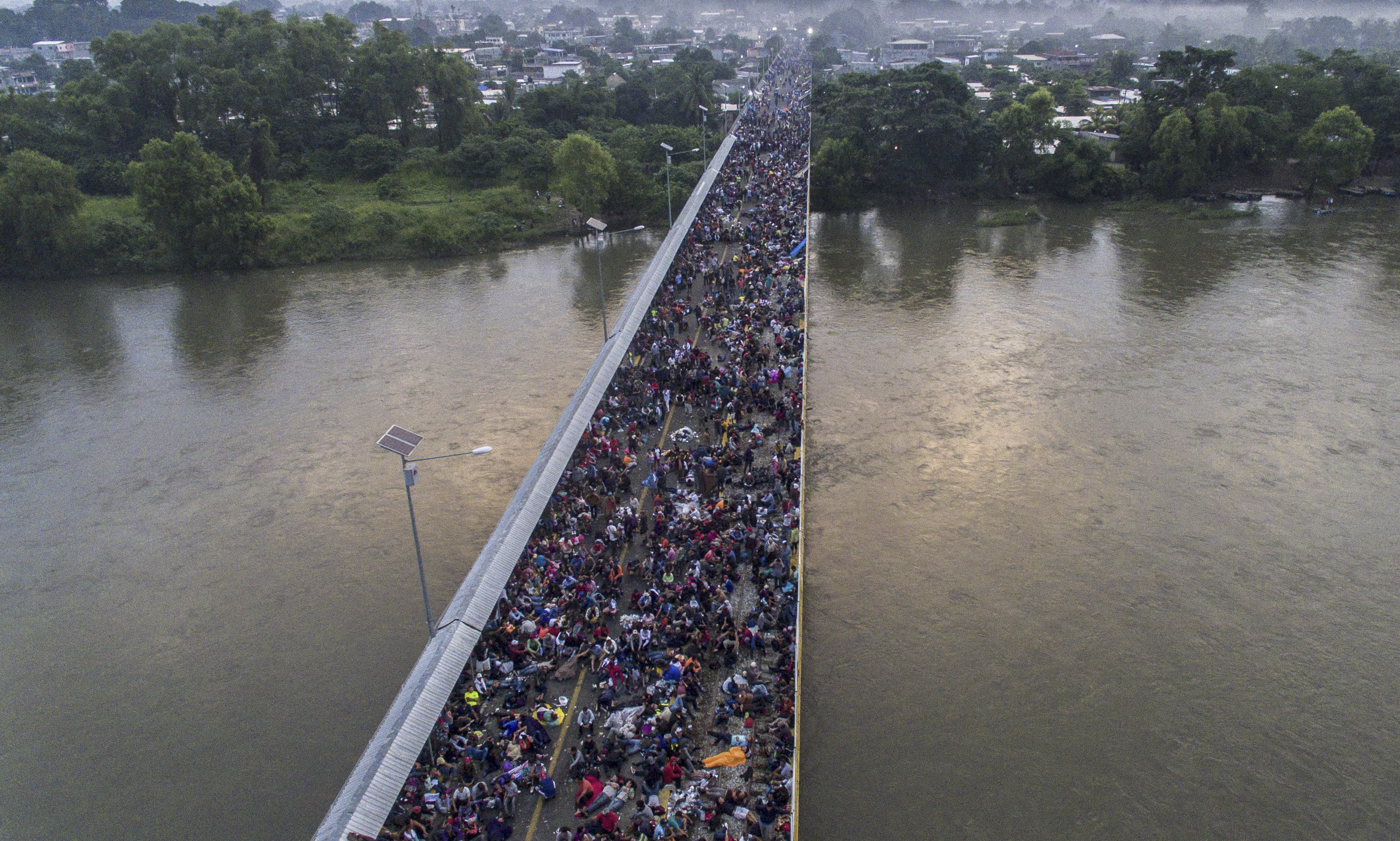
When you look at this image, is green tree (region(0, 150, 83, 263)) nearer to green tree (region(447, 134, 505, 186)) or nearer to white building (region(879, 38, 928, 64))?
green tree (region(447, 134, 505, 186))

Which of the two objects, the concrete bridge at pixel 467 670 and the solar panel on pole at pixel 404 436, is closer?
the concrete bridge at pixel 467 670

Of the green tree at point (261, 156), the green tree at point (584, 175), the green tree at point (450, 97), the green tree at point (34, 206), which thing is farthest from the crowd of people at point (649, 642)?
the green tree at point (450, 97)

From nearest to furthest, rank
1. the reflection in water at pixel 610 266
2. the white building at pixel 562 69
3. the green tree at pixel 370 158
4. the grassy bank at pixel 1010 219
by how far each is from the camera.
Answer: the reflection in water at pixel 610 266 < the grassy bank at pixel 1010 219 < the green tree at pixel 370 158 < the white building at pixel 562 69

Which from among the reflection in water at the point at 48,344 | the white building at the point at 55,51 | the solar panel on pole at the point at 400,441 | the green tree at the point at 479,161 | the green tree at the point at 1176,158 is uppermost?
the white building at the point at 55,51

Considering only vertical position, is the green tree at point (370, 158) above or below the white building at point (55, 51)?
below

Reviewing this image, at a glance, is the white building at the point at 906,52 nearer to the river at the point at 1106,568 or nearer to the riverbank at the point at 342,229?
the riverbank at the point at 342,229

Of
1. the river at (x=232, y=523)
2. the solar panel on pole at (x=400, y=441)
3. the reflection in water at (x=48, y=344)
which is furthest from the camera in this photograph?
the reflection in water at (x=48, y=344)

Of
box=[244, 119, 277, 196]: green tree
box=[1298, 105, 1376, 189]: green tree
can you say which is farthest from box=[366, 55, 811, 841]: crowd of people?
box=[1298, 105, 1376, 189]: green tree

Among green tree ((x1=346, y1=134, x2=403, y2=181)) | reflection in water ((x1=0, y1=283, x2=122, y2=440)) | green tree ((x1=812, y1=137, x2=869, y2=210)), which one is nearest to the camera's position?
reflection in water ((x1=0, y1=283, x2=122, y2=440))
